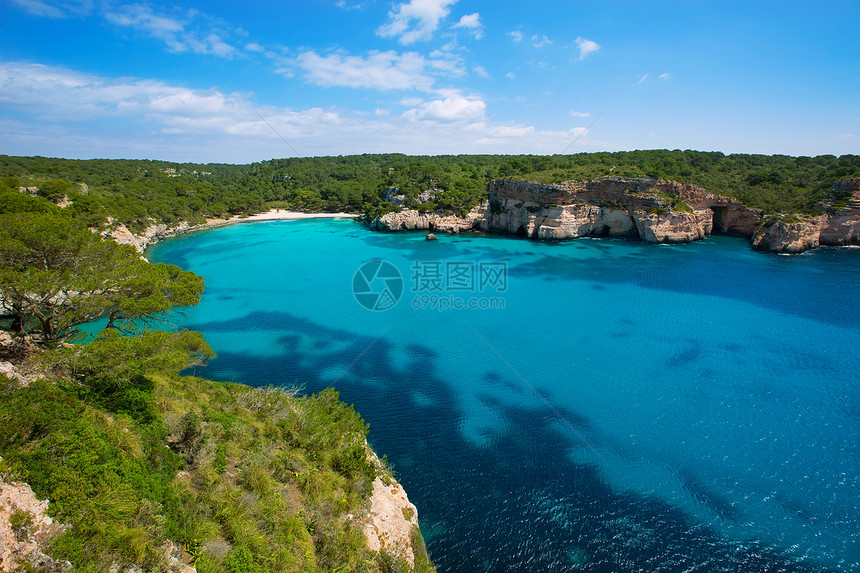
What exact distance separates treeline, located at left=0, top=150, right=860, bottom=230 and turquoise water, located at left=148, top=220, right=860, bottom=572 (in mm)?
18208

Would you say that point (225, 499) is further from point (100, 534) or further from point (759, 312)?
point (759, 312)

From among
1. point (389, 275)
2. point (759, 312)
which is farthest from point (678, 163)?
point (389, 275)

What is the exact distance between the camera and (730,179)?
51.8m

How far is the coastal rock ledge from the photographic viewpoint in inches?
1512

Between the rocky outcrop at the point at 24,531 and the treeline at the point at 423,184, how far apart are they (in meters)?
34.9

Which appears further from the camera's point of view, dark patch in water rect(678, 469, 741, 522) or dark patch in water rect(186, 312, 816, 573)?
dark patch in water rect(678, 469, 741, 522)

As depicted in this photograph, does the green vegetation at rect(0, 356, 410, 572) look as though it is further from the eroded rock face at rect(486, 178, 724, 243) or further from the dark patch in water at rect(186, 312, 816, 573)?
the eroded rock face at rect(486, 178, 724, 243)

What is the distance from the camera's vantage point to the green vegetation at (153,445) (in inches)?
202

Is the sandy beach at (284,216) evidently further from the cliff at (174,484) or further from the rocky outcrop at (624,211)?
the cliff at (174,484)

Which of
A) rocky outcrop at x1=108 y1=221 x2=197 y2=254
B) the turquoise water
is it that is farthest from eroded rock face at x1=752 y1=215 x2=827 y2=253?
rocky outcrop at x1=108 y1=221 x2=197 y2=254

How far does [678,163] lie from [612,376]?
57581 millimetres

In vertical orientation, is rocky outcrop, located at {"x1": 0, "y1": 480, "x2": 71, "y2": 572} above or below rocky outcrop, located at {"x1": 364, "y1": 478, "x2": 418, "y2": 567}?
above

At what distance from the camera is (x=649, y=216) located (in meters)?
43.7

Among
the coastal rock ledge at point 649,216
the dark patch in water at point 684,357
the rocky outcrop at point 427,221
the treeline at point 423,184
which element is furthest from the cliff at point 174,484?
the rocky outcrop at point 427,221
